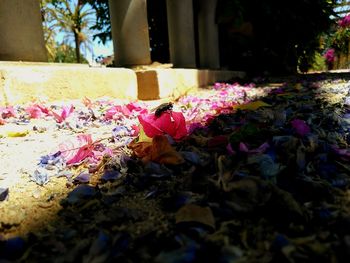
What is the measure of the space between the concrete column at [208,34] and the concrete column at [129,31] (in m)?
3.45

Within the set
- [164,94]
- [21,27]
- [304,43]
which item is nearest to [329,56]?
[304,43]

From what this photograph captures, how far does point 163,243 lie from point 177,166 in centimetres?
53

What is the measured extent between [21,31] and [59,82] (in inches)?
25.4

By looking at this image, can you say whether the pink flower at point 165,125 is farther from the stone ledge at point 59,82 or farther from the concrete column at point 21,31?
the concrete column at point 21,31

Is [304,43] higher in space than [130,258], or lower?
higher

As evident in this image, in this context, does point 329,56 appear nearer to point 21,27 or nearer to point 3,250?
point 21,27

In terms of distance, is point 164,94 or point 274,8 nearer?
point 164,94

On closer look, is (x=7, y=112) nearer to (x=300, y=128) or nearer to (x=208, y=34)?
(x=300, y=128)

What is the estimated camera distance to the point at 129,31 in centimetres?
434

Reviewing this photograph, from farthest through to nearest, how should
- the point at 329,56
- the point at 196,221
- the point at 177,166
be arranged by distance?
the point at 329,56 < the point at 177,166 < the point at 196,221

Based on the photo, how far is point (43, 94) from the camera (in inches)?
119

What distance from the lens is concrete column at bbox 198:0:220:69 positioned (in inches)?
300

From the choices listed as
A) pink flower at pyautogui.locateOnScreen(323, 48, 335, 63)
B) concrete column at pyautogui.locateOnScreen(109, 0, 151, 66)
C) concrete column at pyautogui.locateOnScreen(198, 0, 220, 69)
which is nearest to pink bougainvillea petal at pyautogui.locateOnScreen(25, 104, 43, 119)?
concrete column at pyautogui.locateOnScreen(109, 0, 151, 66)

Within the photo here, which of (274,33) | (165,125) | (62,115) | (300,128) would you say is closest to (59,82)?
(62,115)
